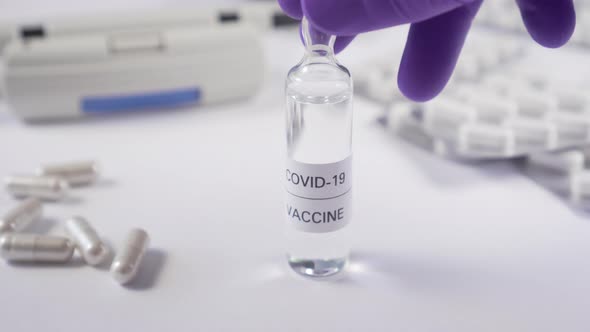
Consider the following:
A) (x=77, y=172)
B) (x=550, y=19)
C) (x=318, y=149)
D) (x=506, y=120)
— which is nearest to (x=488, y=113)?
(x=506, y=120)

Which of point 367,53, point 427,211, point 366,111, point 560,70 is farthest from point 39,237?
point 560,70

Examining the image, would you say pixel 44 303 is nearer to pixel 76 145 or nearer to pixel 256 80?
pixel 76 145

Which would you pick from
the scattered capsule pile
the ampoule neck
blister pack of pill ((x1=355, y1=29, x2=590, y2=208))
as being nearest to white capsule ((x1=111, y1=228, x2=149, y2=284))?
the scattered capsule pile

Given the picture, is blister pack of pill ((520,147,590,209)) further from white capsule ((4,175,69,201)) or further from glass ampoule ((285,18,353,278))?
white capsule ((4,175,69,201))

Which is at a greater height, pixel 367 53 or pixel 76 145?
pixel 367 53

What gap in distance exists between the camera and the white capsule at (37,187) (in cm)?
94

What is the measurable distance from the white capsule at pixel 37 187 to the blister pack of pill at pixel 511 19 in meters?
1.15

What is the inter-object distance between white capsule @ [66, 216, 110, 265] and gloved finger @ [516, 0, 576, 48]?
24.3 inches

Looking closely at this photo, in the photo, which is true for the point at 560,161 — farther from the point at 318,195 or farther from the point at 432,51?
the point at 318,195

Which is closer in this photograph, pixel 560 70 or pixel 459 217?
pixel 459 217

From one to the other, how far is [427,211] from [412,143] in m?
0.22

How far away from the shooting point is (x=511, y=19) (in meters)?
1.56

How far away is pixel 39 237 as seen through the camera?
31.4 inches

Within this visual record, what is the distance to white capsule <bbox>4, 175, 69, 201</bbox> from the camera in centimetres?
94
